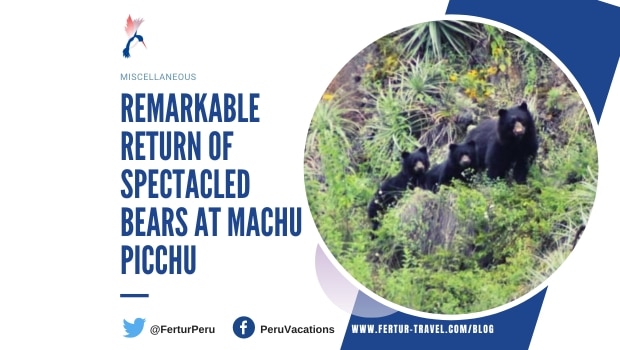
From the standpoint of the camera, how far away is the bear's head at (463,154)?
13.4 ft

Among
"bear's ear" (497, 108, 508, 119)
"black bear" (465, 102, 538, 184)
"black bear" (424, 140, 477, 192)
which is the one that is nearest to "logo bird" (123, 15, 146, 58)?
"black bear" (424, 140, 477, 192)

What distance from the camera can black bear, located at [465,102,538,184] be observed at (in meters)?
4.09

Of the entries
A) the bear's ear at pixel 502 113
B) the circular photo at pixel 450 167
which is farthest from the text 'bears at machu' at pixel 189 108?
the bear's ear at pixel 502 113

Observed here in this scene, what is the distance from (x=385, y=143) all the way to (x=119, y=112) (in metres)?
1.92

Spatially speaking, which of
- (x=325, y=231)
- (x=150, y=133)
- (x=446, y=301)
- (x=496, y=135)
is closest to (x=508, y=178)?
(x=496, y=135)

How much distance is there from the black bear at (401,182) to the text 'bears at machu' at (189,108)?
102cm

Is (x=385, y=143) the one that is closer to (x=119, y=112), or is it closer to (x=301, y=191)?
(x=301, y=191)

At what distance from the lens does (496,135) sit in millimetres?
4082

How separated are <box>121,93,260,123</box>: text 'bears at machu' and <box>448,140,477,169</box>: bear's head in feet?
4.54

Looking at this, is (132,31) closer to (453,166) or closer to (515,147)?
(453,166)

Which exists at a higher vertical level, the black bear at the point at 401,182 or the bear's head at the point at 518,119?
the bear's head at the point at 518,119

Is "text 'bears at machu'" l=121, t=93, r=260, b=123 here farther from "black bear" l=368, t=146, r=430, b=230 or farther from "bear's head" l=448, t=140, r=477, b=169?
"bear's head" l=448, t=140, r=477, b=169

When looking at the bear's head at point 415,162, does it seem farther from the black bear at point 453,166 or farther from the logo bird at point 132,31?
the logo bird at point 132,31

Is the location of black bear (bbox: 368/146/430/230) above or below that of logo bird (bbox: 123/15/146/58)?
below
